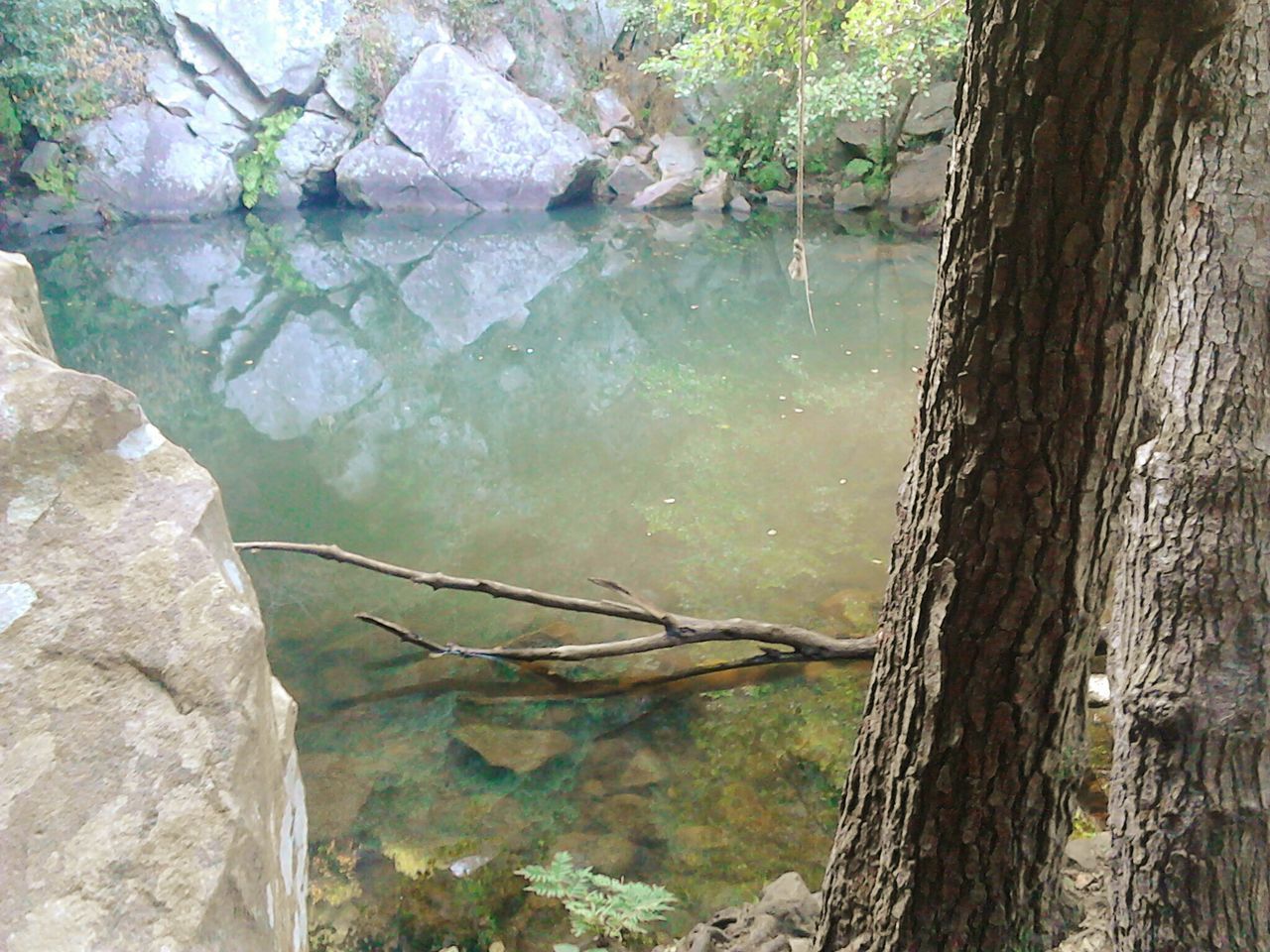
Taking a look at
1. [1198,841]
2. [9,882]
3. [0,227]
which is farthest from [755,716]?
[0,227]

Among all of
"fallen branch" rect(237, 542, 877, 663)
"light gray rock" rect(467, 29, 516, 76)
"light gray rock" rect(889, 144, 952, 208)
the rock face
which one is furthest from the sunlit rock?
"light gray rock" rect(467, 29, 516, 76)

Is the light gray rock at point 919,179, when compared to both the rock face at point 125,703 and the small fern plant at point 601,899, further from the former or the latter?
the rock face at point 125,703

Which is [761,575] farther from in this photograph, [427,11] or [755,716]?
[427,11]

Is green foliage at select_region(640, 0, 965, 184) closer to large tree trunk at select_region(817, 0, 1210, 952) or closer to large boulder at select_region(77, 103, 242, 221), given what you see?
large tree trunk at select_region(817, 0, 1210, 952)

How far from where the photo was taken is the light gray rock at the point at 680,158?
18391 mm

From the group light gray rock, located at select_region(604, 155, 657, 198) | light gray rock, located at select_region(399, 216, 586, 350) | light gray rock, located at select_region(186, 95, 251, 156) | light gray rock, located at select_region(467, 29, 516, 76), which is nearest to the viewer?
light gray rock, located at select_region(399, 216, 586, 350)

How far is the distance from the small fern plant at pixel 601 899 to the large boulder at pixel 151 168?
1639cm

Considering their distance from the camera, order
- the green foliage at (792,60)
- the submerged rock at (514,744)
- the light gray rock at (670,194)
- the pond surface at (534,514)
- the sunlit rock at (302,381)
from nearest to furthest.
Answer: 1. the pond surface at (534,514)
2. the submerged rock at (514,744)
3. the green foliage at (792,60)
4. the sunlit rock at (302,381)
5. the light gray rock at (670,194)

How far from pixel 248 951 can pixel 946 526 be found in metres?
1.24

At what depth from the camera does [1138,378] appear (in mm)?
1577

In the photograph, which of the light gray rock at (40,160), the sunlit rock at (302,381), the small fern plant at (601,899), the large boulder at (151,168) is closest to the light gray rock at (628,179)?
the large boulder at (151,168)

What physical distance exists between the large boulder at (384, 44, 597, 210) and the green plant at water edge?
186cm

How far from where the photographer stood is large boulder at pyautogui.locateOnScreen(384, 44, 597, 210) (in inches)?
700

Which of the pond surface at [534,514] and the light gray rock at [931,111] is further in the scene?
the light gray rock at [931,111]
